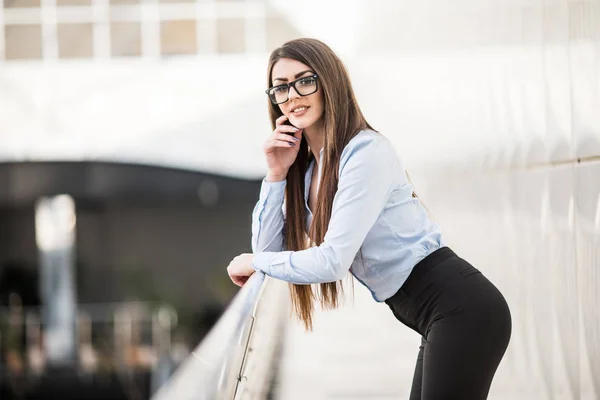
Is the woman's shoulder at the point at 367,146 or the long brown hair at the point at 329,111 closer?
the woman's shoulder at the point at 367,146

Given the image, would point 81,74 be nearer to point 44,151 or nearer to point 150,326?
point 44,151

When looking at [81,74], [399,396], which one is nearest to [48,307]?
[81,74]

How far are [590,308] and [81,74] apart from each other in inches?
621

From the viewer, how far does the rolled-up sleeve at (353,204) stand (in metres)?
2.38

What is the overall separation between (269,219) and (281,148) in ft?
0.78

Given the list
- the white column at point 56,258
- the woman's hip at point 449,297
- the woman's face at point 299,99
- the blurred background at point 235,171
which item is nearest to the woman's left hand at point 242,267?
the woman's face at point 299,99

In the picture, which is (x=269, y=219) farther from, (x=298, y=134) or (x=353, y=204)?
(x=353, y=204)

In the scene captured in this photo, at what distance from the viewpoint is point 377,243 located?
2494mm

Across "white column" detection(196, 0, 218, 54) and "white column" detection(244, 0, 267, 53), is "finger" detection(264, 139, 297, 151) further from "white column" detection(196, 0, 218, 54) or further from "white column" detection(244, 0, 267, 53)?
"white column" detection(196, 0, 218, 54)

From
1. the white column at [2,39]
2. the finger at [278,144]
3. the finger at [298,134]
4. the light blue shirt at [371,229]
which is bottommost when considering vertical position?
the light blue shirt at [371,229]

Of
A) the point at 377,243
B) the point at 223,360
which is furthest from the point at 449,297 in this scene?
the point at 223,360

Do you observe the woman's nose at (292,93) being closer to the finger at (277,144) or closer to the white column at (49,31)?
the finger at (277,144)

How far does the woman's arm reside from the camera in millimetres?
2928

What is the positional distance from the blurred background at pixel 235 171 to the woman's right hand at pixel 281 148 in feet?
2.86
